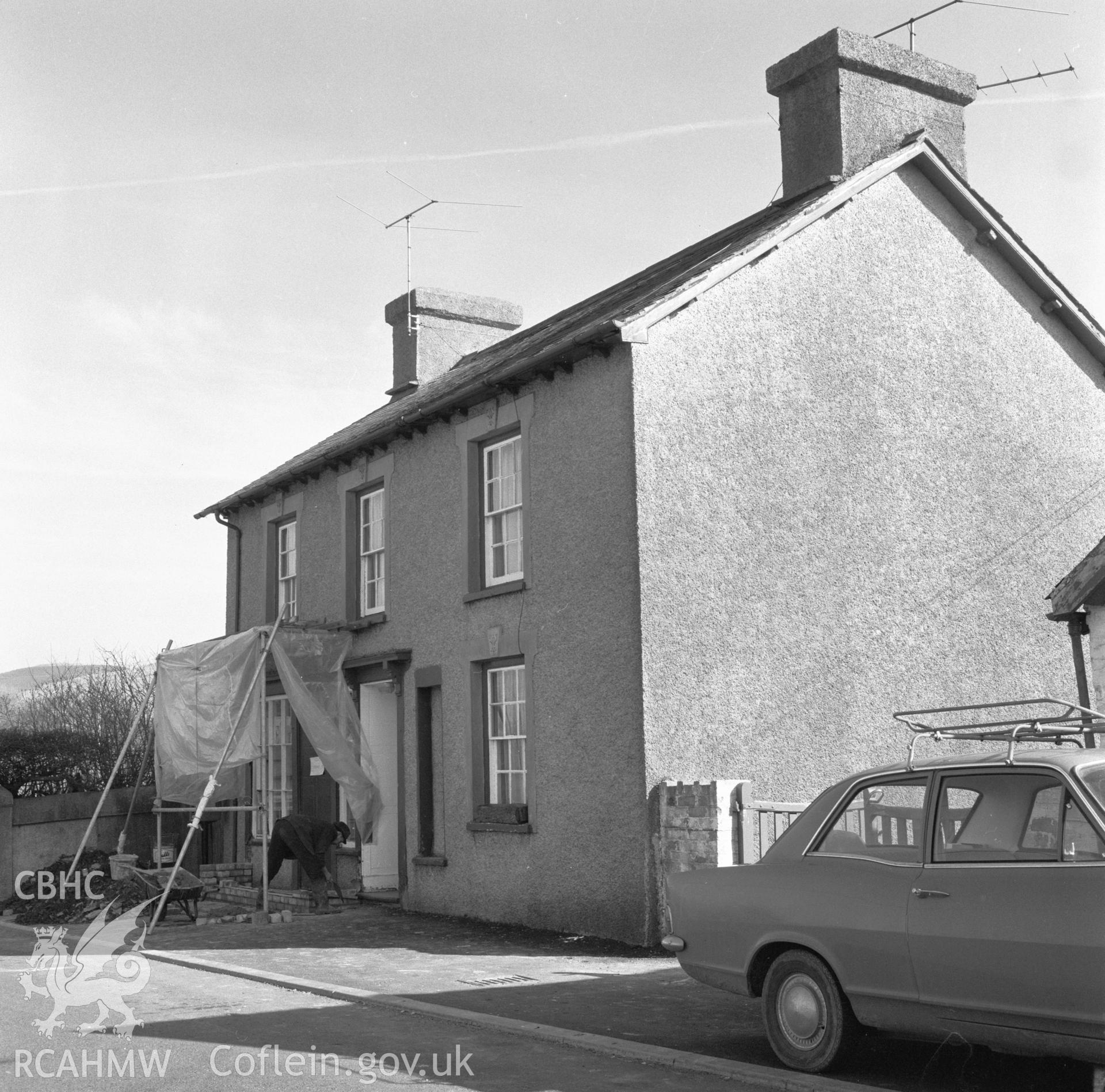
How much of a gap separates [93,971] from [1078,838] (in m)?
8.66

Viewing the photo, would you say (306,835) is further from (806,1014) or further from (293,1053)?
(806,1014)

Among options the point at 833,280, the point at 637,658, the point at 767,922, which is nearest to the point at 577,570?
the point at 637,658

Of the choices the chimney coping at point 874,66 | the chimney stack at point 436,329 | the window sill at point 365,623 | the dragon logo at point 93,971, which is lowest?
the dragon logo at point 93,971

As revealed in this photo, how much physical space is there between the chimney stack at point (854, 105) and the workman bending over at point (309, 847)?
30.4ft

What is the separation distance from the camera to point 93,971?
455 inches

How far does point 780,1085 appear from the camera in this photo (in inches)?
267

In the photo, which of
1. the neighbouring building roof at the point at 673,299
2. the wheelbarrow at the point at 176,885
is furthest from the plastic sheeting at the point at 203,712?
the neighbouring building roof at the point at 673,299

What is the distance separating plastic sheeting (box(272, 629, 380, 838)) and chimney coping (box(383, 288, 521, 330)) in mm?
7262

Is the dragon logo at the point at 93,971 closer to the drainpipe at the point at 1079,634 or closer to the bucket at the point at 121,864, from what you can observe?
→ the bucket at the point at 121,864

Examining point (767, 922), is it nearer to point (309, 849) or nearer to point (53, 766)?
point (309, 849)

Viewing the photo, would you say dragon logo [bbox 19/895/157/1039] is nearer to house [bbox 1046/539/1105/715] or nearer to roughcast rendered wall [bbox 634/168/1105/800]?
roughcast rendered wall [bbox 634/168/1105/800]

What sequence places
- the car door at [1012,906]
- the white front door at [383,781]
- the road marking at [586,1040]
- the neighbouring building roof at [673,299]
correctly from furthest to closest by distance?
the white front door at [383,781]
the neighbouring building roof at [673,299]
the road marking at [586,1040]
the car door at [1012,906]

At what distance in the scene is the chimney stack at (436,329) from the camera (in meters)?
21.5

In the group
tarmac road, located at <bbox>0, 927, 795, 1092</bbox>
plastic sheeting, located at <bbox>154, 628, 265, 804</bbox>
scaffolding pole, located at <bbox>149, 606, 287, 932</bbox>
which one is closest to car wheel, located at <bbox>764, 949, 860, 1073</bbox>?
tarmac road, located at <bbox>0, 927, 795, 1092</bbox>
